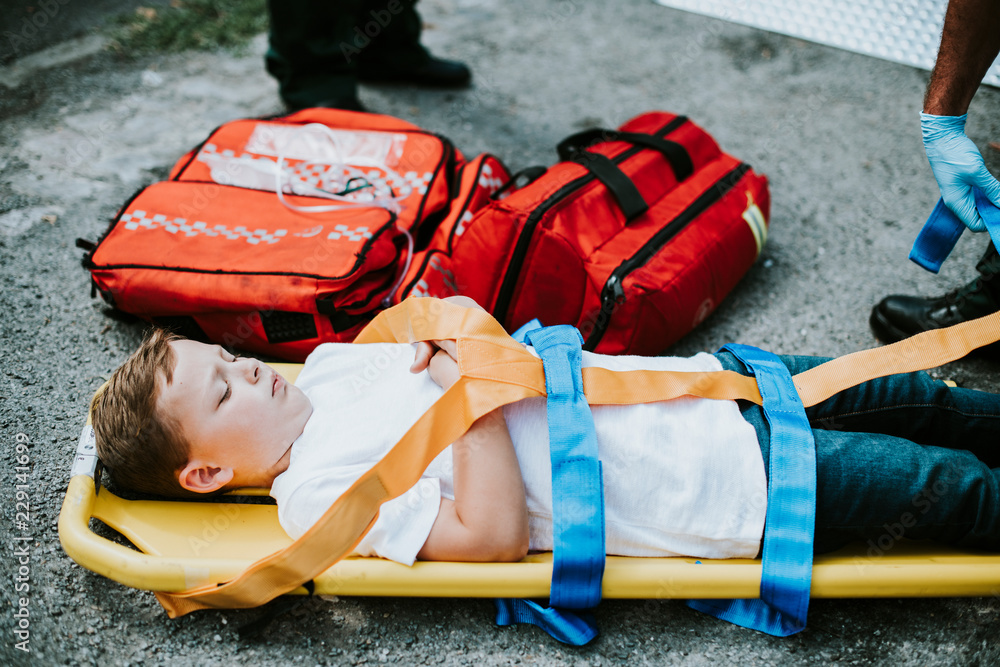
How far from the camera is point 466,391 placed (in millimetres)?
1264

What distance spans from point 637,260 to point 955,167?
29.3 inches

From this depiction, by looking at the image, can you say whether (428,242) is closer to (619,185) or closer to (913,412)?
(619,185)

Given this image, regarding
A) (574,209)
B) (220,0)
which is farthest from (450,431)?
(220,0)

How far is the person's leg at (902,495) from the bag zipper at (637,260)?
600mm

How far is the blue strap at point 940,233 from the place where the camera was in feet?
5.14

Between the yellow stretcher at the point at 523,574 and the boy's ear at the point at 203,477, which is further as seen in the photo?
the boy's ear at the point at 203,477

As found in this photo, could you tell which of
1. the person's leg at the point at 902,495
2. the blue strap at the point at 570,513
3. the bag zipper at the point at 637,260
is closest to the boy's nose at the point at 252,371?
the blue strap at the point at 570,513

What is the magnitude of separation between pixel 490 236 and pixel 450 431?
688mm

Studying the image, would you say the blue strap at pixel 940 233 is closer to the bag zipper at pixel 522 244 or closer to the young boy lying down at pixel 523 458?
the young boy lying down at pixel 523 458

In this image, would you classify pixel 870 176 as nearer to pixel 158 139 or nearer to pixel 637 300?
pixel 637 300

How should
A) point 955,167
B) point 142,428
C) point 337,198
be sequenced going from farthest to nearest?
1. point 337,198
2. point 955,167
3. point 142,428

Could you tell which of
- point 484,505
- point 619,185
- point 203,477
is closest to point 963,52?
point 619,185

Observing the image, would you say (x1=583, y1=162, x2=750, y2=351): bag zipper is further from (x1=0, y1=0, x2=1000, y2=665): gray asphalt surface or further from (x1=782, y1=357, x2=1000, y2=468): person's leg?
(x1=782, y1=357, x2=1000, y2=468): person's leg

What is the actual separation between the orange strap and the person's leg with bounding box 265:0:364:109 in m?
1.54
